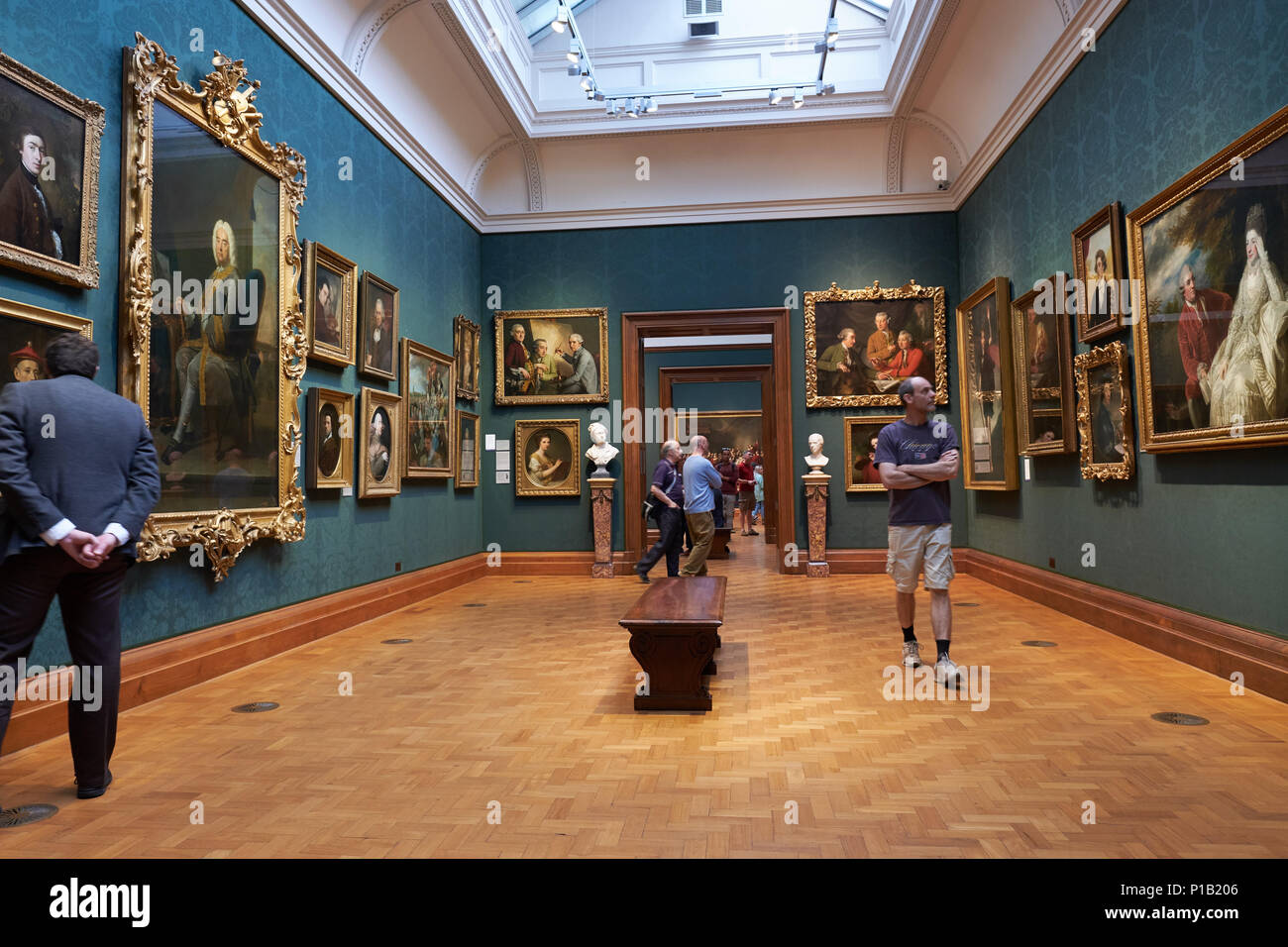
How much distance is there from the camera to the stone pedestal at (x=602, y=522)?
12.9 meters

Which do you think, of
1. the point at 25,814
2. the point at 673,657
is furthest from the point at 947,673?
the point at 25,814

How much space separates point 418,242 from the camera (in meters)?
10.7

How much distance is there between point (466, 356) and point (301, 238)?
4.88 meters

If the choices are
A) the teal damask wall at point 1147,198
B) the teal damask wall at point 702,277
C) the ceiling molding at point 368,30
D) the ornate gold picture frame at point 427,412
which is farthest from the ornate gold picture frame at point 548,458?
the teal damask wall at point 1147,198

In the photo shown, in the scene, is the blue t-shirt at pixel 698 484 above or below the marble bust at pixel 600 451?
below

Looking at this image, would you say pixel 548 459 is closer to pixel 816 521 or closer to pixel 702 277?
pixel 702 277

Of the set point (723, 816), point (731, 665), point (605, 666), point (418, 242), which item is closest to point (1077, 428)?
point (731, 665)

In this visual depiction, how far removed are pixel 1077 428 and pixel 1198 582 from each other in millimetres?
2537

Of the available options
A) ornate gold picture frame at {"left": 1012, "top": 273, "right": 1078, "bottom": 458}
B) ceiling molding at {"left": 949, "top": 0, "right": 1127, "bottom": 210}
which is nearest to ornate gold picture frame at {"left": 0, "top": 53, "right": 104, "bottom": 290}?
ceiling molding at {"left": 949, "top": 0, "right": 1127, "bottom": 210}

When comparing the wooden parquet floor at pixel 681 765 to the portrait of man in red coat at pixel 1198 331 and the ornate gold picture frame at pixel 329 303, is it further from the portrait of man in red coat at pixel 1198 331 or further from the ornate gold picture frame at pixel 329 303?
the ornate gold picture frame at pixel 329 303

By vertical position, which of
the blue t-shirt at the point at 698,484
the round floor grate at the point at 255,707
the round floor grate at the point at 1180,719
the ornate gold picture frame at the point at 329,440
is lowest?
the round floor grate at the point at 1180,719

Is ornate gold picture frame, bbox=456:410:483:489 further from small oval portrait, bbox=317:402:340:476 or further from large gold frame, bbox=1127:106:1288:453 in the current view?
large gold frame, bbox=1127:106:1288:453

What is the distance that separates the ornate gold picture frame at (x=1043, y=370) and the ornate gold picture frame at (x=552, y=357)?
6297mm

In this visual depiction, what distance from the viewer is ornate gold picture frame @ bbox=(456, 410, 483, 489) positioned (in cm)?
1218
